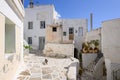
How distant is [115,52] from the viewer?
11891 mm

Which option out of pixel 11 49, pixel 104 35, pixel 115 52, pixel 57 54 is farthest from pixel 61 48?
pixel 11 49

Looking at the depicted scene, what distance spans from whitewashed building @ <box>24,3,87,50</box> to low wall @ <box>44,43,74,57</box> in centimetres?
779

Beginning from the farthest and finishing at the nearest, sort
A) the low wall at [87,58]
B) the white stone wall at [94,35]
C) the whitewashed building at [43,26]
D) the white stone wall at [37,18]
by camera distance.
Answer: the whitewashed building at [43,26], the white stone wall at [37,18], the white stone wall at [94,35], the low wall at [87,58]

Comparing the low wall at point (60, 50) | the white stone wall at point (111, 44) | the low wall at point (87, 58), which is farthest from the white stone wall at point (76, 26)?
the white stone wall at point (111, 44)

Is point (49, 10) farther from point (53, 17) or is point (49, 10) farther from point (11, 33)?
point (11, 33)

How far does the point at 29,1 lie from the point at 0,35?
80.9 ft

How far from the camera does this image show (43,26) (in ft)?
82.5

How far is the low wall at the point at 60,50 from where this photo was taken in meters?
16.4

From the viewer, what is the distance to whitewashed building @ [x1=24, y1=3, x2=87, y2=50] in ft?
81.4

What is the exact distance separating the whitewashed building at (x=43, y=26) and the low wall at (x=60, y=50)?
7.79 m

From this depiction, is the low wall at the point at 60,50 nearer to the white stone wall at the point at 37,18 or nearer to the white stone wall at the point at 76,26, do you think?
the white stone wall at the point at 37,18

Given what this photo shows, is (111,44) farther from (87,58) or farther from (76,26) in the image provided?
(76,26)

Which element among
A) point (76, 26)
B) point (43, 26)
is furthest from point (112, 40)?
point (43, 26)

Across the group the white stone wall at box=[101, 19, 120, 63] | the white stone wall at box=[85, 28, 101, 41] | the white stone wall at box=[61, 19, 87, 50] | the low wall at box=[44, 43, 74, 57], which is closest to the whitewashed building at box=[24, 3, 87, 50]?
the white stone wall at box=[61, 19, 87, 50]
